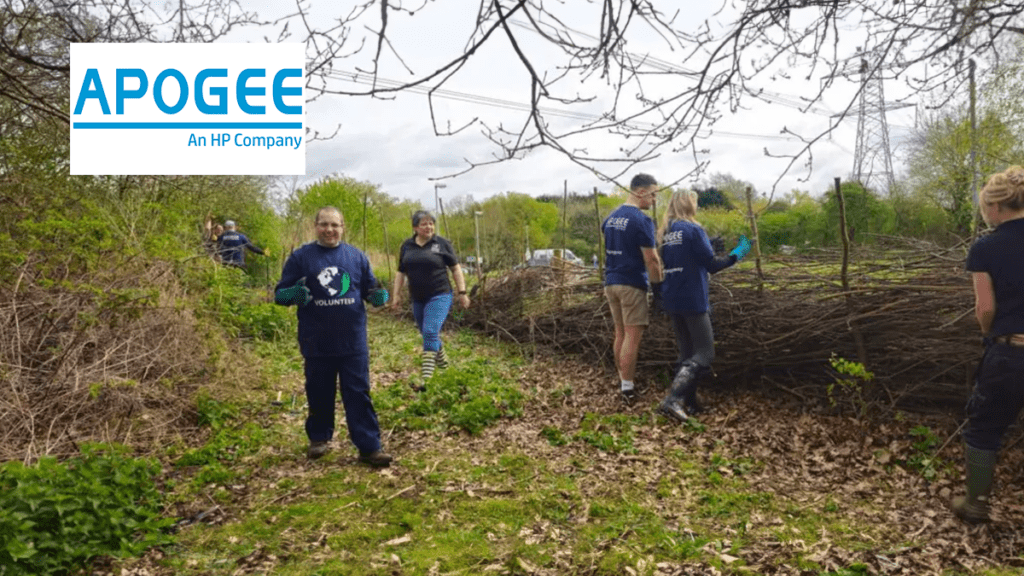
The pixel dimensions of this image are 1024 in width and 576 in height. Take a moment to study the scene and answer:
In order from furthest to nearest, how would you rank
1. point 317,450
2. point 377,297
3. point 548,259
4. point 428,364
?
point 548,259 < point 428,364 < point 317,450 < point 377,297

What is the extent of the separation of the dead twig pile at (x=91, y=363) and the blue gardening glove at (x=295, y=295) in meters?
1.44

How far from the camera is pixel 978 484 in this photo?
3.77 meters

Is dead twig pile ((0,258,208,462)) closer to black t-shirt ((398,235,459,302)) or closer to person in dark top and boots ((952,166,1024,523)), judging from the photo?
black t-shirt ((398,235,459,302))

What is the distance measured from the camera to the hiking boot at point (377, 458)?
4.74m

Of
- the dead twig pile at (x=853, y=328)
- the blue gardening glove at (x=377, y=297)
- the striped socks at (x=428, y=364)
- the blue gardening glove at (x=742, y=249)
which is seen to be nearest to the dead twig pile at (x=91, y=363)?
the blue gardening glove at (x=377, y=297)

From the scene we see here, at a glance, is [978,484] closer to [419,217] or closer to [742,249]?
[742,249]

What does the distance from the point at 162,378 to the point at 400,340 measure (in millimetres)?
4091

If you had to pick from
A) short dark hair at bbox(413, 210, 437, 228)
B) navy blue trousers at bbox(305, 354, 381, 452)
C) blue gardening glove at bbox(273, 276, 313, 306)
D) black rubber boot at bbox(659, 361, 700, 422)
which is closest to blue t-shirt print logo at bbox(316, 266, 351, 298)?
blue gardening glove at bbox(273, 276, 313, 306)

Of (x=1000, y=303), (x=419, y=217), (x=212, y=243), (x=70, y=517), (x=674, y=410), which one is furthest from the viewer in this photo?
(x=212, y=243)

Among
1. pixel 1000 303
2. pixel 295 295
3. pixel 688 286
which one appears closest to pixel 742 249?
pixel 688 286

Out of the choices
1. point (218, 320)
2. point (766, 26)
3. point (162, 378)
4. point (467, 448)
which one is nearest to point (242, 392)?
point (162, 378)

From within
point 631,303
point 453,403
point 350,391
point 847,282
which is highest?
point 847,282

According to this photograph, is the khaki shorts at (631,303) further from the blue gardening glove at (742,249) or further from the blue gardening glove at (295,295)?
the blue gardening glove at (295,295)

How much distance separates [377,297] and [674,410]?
8.70ft
